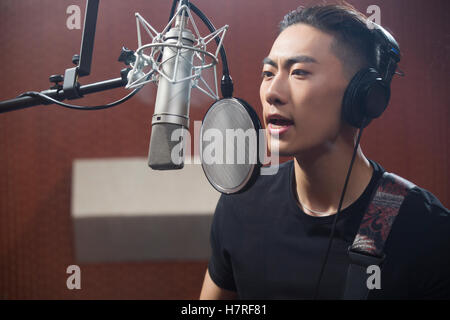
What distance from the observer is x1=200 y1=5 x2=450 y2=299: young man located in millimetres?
678

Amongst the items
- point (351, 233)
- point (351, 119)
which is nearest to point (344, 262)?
point (351, 233)

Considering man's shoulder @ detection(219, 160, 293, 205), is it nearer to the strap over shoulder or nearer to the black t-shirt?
the black t-shirt

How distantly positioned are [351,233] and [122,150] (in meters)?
0.85

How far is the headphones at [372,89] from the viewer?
0.62 meters

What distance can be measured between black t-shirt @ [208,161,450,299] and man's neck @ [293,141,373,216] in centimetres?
2

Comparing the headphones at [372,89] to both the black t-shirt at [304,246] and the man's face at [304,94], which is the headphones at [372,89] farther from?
the black t-shirt at [304,246]

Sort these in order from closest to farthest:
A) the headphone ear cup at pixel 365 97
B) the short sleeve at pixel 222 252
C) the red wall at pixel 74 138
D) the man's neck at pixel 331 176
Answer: the headphone ear cup at pixel 365 97 < the man's neck at pixel 331 176 < the short sleeve at pixel 222 252 < the red wall at pixel 74 138

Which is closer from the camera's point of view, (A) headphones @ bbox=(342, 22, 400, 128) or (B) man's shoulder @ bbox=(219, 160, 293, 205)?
(A) headphones @ bbox=(342, 22, 400, 128)

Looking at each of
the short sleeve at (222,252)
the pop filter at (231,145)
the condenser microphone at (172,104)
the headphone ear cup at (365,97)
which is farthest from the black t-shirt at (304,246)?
the condenser microphone at (172,104)

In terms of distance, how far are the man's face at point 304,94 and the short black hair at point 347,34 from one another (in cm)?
2

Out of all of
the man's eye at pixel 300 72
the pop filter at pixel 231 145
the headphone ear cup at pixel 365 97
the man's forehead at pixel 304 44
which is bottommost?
the pop filter at pixel 231 145

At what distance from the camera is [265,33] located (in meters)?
1.04

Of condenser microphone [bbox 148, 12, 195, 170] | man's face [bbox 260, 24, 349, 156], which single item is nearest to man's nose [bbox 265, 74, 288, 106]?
man's face [bbox 260, 24, 349, 156]
